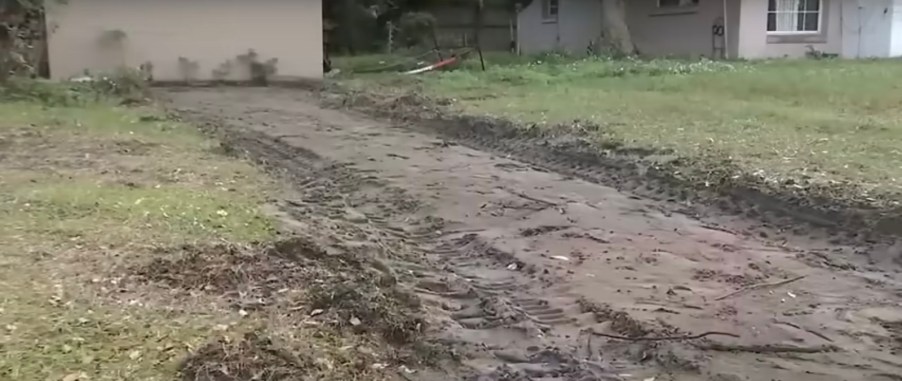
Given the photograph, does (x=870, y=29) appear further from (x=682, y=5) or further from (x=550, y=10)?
(x=550, y=10)

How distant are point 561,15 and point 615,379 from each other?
23008 mm

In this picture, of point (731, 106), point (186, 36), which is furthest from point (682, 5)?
point (731, 106)

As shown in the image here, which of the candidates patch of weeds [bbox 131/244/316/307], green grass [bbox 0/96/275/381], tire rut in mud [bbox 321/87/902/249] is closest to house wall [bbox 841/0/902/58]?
tire rut in mud [bbox 321/87/902/249]

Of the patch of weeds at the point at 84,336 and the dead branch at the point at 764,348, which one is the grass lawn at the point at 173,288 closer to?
the patch of weeds at the point at 84,336

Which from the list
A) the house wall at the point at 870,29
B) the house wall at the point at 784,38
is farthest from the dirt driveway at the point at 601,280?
the house wall at the point at 870,29

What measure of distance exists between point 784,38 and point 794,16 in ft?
2.29

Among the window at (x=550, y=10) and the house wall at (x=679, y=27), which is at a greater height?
the window at (x=550, y=10)

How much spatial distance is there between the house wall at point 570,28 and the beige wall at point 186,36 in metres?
8.81

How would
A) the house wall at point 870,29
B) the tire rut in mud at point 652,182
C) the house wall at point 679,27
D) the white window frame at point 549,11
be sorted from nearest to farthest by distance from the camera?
the tire rut in mud at point 652,182
the house wall at point 870,29
the house wall at point 679,27
the white window frame at point 549,11

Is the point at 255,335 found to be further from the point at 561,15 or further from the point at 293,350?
the point at 561,15

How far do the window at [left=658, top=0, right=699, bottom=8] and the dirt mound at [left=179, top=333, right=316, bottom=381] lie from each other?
21.4 metres

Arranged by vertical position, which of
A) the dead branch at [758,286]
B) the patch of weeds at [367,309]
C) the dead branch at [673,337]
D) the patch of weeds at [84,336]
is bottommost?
the dead branch at [673,337]

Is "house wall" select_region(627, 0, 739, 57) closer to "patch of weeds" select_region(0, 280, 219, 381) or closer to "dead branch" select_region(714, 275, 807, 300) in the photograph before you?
"dead branch" select_region(714, 275, 807, 300)

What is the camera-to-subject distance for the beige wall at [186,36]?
18578mm
